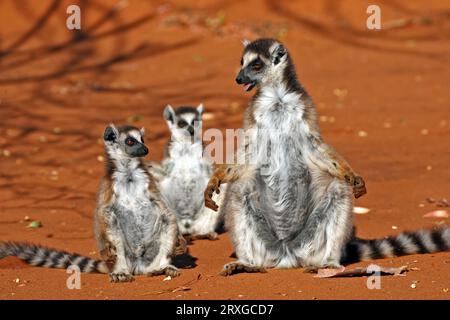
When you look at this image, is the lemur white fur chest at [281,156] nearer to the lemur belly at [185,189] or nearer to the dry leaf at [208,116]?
the lemur belly at [185,189]

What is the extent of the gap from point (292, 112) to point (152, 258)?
1.65m

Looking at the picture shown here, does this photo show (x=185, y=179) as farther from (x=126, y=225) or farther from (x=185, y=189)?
(x=126, y=225)

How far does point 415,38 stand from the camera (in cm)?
2086

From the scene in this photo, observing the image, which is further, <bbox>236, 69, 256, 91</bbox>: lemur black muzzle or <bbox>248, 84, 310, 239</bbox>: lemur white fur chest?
<bbox>236, 69, 256, 91</bbox>: lemur black muzzle

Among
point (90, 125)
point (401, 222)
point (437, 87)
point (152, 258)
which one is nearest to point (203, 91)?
point (90, 125)

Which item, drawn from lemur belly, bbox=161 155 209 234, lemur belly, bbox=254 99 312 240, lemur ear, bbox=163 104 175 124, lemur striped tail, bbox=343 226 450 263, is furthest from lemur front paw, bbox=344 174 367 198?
lemur ear, bbox=163 104 175 124

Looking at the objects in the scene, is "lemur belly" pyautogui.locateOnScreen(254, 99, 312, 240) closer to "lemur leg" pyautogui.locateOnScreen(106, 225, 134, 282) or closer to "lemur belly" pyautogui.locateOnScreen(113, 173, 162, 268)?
"lemur belly" pyautogui.locateOnScreen(113, 173, 162, 268)

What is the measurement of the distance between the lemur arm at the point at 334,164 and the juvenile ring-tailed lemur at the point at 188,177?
7.46 ft

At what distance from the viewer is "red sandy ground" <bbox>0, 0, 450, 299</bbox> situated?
7504 mm

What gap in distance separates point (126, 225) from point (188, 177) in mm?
2219

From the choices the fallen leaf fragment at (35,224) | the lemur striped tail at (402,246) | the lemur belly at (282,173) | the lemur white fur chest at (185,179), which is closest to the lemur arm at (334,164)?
the lemur belly at (282,173)

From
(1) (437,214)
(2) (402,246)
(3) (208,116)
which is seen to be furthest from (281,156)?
(3) (208,116)

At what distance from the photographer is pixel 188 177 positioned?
10.1 m

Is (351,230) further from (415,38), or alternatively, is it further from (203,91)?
(415,38)
